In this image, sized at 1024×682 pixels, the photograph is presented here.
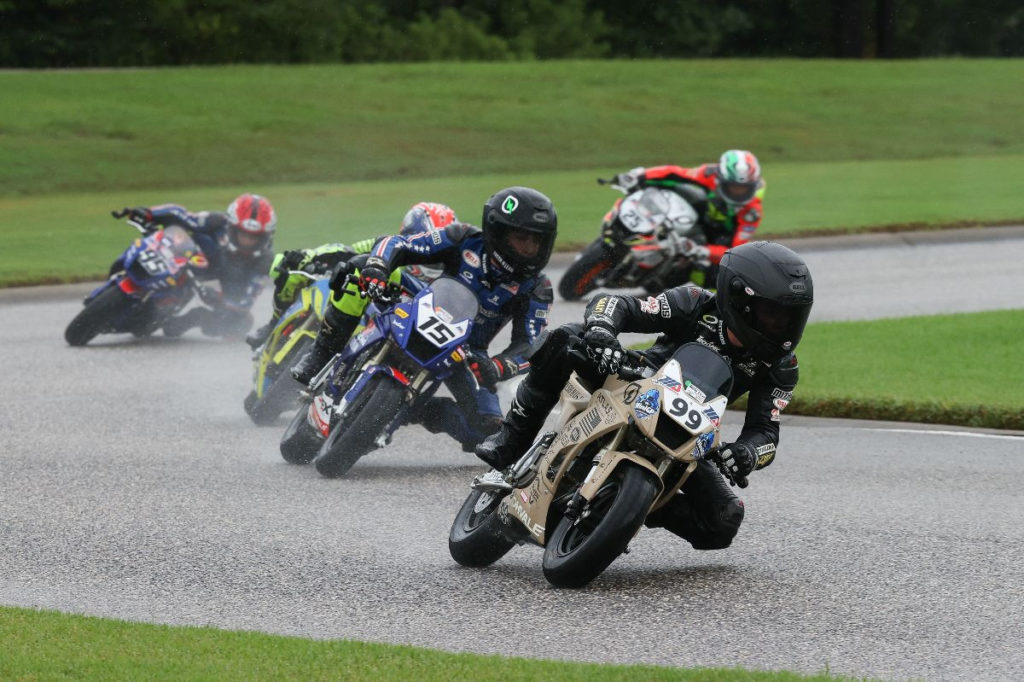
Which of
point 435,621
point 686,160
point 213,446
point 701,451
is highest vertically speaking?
point 701,451

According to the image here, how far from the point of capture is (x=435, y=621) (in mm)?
6738

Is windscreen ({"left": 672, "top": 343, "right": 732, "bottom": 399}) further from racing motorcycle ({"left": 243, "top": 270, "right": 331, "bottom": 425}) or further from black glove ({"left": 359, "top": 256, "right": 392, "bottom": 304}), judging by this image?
Result: racing motorcycle ({"left": 243, "top": 270, "right": 331, "bottom": 425})

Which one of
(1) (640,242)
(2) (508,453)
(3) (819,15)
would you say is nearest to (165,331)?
(1) (640,242)

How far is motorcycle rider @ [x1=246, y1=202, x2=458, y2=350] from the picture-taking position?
38.2 ft

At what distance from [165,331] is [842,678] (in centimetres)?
1154

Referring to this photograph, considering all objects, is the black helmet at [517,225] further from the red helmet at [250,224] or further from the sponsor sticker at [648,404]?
the red helmet at [250,224]

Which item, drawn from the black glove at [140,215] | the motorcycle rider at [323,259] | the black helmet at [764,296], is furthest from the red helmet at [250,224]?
the black helmet at [764,296]

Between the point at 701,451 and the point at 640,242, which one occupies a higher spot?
the point at 701,451

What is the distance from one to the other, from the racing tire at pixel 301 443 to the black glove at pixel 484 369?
3.42 ft

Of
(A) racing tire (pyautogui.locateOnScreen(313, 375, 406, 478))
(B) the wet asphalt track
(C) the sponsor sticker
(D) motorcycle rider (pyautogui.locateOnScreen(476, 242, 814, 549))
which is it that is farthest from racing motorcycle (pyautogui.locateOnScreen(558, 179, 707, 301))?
(C) the sponsor sticker

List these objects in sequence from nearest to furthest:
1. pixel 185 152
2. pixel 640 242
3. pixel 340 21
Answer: pixel 640 242, pixel 185 152, pixel 340 21

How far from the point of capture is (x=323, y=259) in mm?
12258

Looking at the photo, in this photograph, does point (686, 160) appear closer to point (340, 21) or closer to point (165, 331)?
point (165, 331)

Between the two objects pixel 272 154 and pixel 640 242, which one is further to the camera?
pixel 272 154
